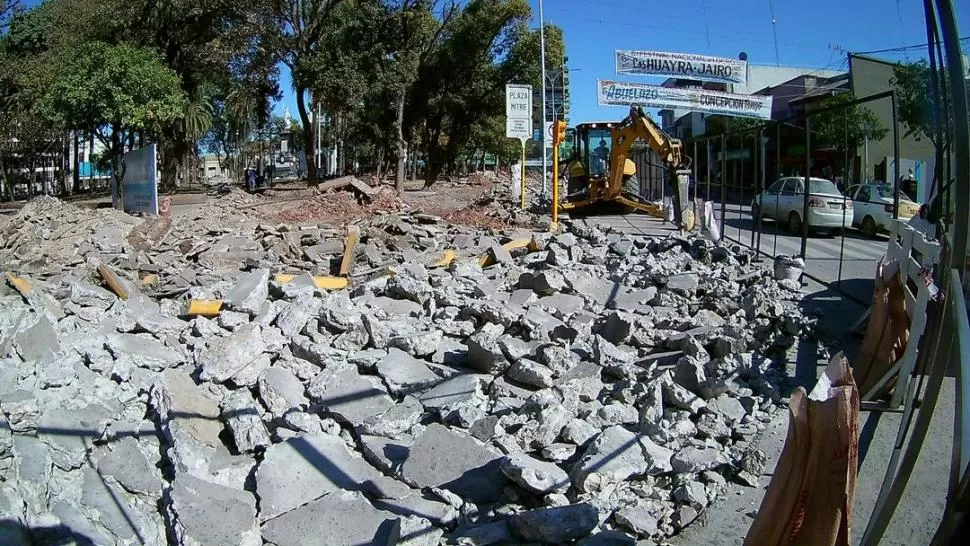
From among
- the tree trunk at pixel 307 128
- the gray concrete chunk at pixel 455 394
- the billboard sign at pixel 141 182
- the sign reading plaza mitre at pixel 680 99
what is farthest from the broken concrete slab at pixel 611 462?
the tree trunk at pixel 307 128

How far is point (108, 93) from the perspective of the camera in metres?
20.3

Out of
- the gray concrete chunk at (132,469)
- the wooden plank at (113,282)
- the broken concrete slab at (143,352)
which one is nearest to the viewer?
the gray concrete chunk at (132,469)

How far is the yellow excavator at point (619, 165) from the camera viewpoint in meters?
15.0

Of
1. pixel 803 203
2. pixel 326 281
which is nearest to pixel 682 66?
pixel 803 203

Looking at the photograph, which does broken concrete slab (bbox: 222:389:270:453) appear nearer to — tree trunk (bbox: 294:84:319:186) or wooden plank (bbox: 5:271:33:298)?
wooden plank (bbox: 5:271:33:298)

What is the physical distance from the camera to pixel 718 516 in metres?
3.98

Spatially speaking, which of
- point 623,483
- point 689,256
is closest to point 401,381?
point 623,483

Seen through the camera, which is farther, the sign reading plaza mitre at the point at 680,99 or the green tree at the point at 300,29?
the green tree at the point at 300,29

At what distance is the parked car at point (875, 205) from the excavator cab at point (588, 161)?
8793 mm

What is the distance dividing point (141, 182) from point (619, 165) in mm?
12418

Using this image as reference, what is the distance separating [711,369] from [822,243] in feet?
31.2

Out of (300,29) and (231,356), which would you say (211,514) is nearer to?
(231,356)

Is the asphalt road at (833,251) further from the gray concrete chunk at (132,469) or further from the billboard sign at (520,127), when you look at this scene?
the gray concrete chunk at (132,469)

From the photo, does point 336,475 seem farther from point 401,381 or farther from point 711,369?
point 711,369
